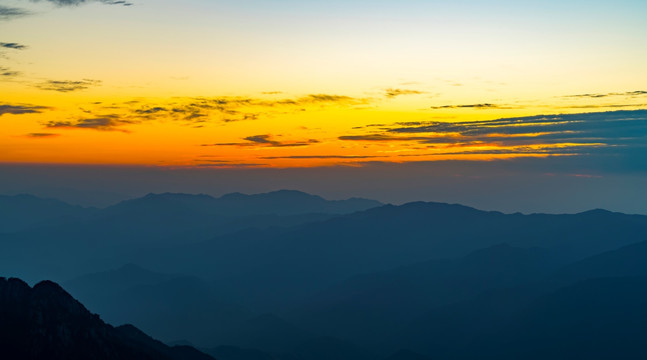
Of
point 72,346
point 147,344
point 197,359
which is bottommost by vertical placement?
point 197,359

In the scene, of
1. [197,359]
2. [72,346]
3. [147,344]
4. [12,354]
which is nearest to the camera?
[12,354]

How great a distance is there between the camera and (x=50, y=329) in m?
143

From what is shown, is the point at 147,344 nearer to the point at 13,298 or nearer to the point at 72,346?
the point at 72,346

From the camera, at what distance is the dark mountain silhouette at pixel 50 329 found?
Answer: 136750 millimetres

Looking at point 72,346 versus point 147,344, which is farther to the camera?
point 147,344

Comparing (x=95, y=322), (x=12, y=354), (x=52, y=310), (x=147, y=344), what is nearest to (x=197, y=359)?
(x=147, y=344)

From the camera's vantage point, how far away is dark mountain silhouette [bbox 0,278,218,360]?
13675cm

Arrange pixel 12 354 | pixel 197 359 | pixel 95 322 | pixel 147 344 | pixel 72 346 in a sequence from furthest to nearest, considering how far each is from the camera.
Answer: pixel 197 359, pixel 147 344, pixel 95 322, pixel 72 346, pixel 12 354

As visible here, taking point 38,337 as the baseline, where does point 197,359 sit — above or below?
below

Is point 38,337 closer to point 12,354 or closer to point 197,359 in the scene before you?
point 12,354

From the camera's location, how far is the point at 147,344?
581 feet

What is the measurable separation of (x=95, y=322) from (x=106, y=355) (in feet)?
48.6

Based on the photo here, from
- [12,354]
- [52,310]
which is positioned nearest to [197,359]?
[52,310]

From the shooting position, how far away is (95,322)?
6250 inches
